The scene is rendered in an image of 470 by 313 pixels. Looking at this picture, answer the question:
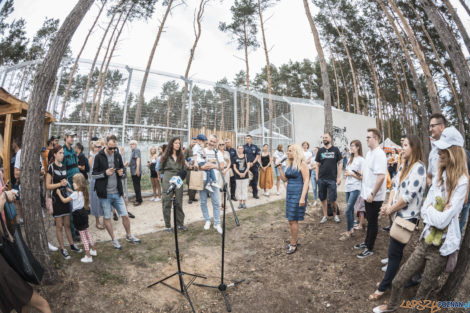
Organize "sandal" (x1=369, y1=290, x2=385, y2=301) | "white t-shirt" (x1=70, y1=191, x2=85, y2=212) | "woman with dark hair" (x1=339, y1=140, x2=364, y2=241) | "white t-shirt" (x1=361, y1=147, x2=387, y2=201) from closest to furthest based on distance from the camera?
1. "sandal" (x1=369, y1=290, x2=385, y2=301)
2. "white t-shirt" (x1=361, y1=147, x2=387, y2=201)
3. "white t-shirt" (x1=70, y1=191, x2=85, y2=212)
4. "woman with dark hair" (x1=339, y1=140, x2=364, y2=241)

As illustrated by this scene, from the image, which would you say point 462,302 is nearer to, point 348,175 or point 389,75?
point 348,175

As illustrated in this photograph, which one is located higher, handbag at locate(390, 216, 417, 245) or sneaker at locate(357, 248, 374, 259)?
handbag at locate(390, 216, 417, 245)

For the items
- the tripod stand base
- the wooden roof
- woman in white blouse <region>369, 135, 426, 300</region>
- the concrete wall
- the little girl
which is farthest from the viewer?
the concrete wall

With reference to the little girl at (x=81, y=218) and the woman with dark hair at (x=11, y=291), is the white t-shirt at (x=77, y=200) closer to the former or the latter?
the little girl at (x=81, y=218)

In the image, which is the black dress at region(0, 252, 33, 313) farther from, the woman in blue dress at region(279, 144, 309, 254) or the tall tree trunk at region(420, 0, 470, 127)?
the tall tree trunk at region(420, 0, 470, 127)

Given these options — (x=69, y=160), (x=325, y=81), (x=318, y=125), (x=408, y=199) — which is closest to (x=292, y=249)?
(x=408, y=199)

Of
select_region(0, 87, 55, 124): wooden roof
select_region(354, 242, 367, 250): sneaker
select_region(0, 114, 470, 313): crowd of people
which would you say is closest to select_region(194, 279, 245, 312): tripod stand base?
select_region(0, 114, 470, 313): crowd of people

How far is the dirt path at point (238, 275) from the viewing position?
3.05m

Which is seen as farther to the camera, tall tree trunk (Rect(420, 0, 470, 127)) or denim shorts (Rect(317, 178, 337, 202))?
denim shorts (Rect(317, 178, 337, 202))

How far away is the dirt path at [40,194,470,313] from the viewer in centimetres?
305

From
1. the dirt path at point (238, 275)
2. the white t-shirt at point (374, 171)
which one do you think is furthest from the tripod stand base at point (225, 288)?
the white t-shirt at point (374, 171)

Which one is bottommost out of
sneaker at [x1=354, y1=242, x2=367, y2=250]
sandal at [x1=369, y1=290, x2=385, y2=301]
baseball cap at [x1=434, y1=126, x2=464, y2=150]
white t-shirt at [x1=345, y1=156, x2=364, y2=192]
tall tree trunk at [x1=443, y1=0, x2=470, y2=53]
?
sandal at [x1=369, y1=290, x2=385, y2=301]

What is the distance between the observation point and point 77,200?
13.0ft

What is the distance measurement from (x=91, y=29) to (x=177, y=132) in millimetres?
8710
